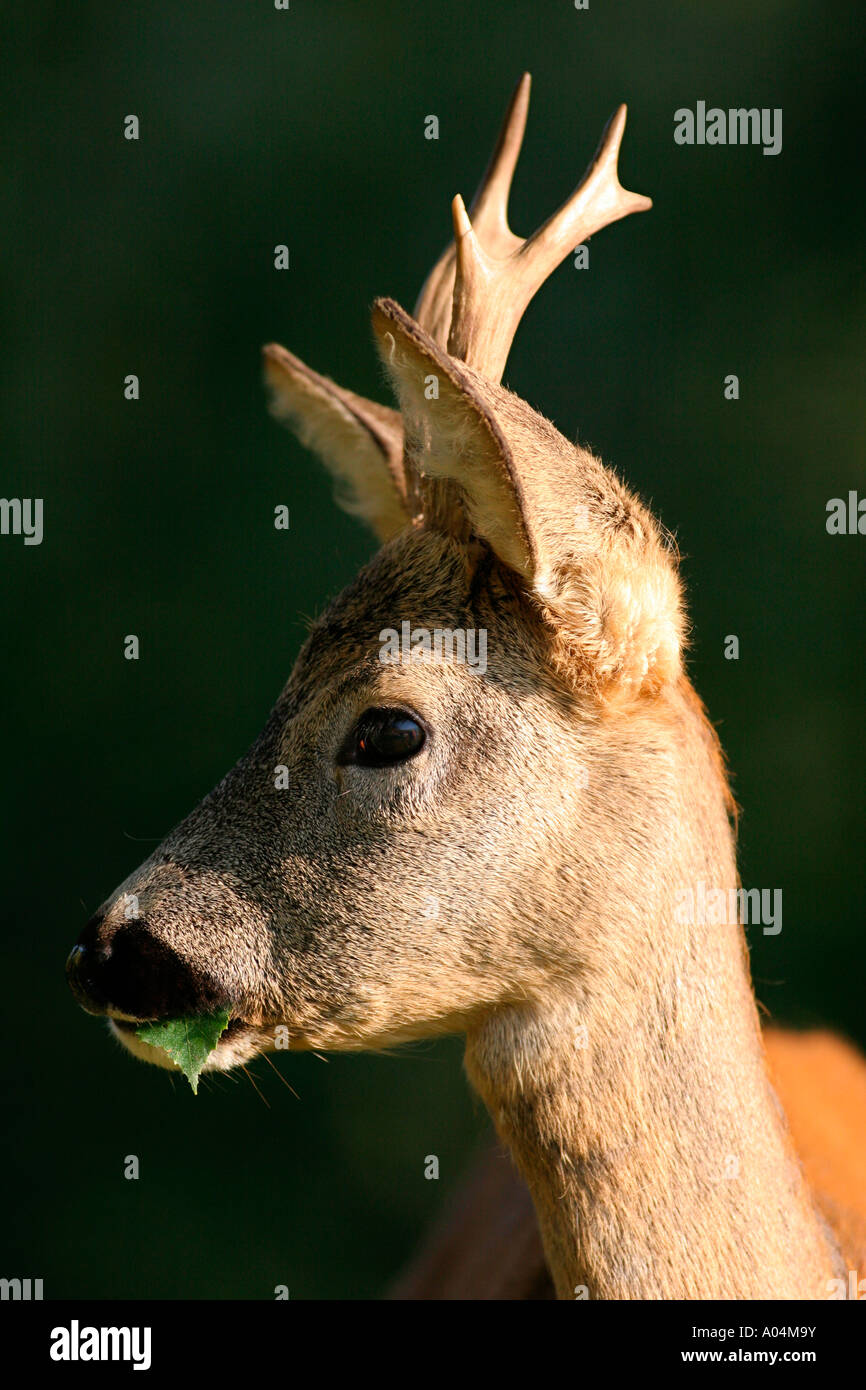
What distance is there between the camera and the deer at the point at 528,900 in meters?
2.57

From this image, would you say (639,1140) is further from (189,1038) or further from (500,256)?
(500,256)

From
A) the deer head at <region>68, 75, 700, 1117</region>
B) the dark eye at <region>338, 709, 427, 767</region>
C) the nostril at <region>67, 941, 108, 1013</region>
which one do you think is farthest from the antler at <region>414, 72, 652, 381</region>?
the nostril at <region>67, 941, 108, 1013</region>

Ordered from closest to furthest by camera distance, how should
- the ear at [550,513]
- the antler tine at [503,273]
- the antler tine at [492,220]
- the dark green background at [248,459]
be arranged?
the ear at [550,513], the antler tine at [503,273], the antler tine at [492,220], the dark green background at [248,459]

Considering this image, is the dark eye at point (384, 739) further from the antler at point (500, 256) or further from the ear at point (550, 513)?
the antler at point (500, 256)

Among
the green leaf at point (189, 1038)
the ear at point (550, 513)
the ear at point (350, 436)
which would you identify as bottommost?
the green leaf at point (189, 1038)

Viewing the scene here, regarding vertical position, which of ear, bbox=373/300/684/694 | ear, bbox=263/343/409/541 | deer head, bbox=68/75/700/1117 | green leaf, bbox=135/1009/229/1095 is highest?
ear, bbox=263/343/409/541

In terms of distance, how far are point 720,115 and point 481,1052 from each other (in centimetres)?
640

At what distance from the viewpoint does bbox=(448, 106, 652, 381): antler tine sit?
111 inches

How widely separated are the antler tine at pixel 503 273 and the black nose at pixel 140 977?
137 cm

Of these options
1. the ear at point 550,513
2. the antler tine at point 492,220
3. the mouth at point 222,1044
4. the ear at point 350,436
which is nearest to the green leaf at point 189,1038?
the mouth at point 222,1044

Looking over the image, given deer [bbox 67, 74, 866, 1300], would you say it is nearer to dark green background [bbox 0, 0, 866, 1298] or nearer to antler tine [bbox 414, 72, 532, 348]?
antler tine [bbox 414, 72, 532, 348]

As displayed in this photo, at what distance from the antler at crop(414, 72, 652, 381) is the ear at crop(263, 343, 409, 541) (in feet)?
1.12

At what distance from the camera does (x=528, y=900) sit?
8.45ft

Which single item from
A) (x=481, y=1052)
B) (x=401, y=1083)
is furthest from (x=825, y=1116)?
(x=401, y=1083)
